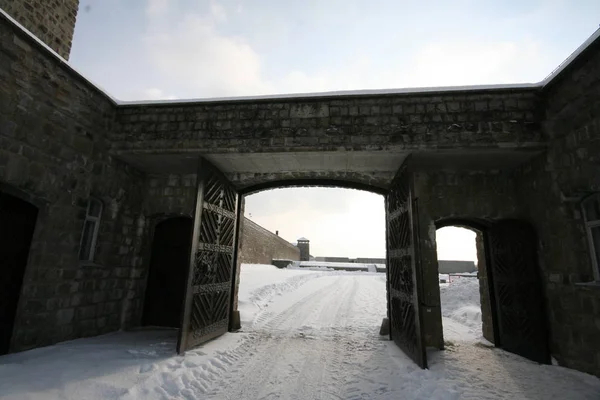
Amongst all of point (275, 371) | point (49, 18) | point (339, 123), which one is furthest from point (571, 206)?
point (49, 18)

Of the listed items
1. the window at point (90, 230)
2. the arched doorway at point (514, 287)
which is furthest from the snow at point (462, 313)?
the window at point (90, 230)

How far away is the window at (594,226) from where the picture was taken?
4488 millimetres

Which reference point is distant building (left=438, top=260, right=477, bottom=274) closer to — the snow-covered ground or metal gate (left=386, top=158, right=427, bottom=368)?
the snow-covered ground

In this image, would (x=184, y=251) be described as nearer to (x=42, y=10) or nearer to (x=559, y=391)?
(x=559, y=391)

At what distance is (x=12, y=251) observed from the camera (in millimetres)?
4750

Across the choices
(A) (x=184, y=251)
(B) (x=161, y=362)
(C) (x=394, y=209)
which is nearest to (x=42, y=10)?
(A) (x=184, y=251)

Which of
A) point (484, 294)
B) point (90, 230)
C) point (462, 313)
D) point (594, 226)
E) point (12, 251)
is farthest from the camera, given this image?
point (462, 313)

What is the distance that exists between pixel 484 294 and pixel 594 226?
337 cm

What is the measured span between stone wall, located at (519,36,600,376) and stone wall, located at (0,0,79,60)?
12001 millimetres

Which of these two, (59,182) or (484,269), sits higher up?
(59,182)

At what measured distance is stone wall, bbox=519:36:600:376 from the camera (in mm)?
4395

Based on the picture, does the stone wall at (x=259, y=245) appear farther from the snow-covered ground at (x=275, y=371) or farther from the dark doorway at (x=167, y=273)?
the snow-covered ground at (x=275, y=371)

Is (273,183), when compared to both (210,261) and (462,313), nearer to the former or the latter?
(210,261)

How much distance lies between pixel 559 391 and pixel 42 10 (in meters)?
14.0
